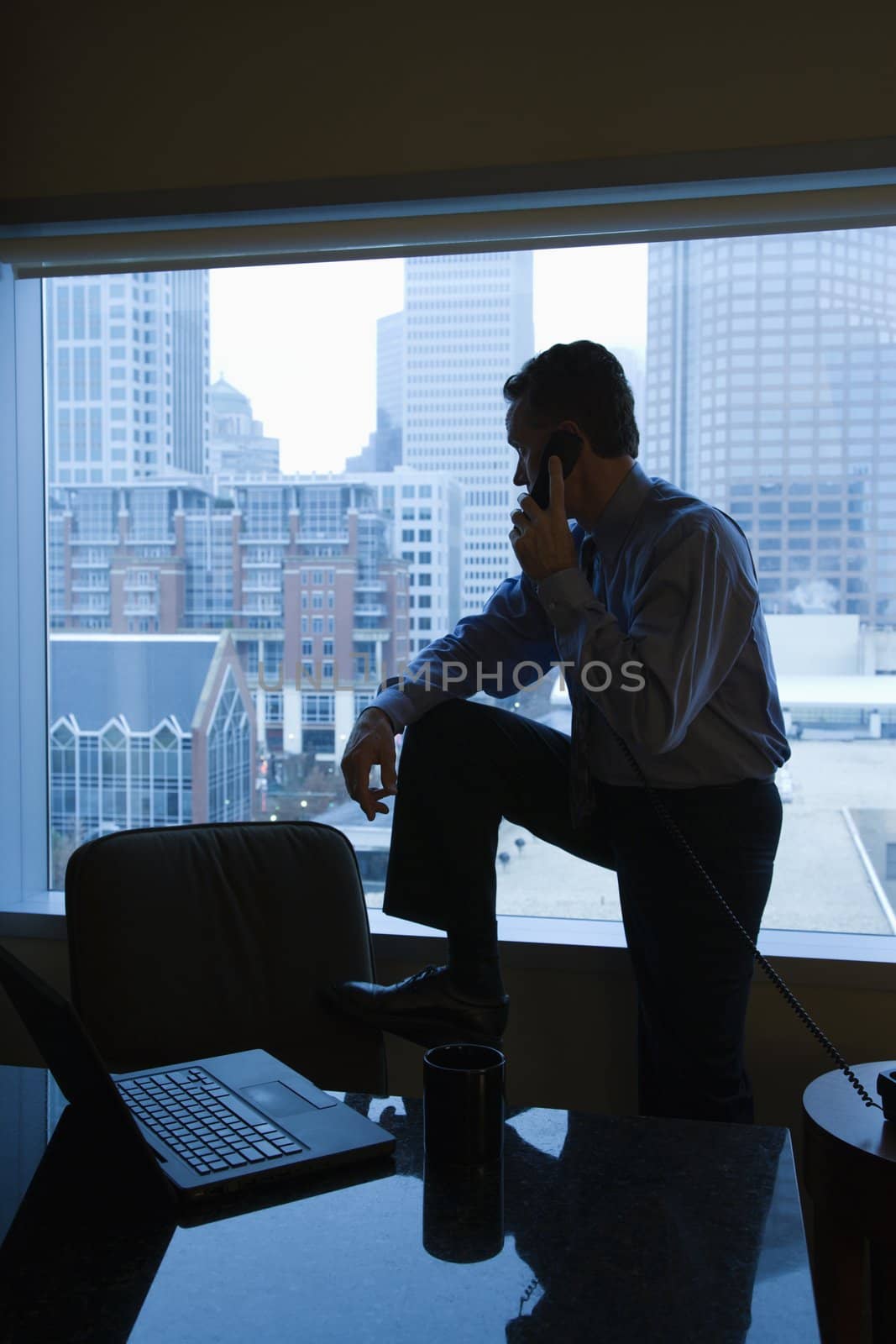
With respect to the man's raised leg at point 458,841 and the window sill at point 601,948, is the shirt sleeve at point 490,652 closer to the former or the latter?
the man's raised leg at point 458,841

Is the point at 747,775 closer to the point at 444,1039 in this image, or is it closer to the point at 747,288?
the point at 444,1039

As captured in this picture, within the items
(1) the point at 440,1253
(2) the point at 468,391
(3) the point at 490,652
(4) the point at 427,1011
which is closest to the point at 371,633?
(3) the point at 490,652

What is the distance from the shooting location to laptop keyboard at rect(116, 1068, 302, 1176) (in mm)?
1085

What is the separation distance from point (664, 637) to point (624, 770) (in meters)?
0.29

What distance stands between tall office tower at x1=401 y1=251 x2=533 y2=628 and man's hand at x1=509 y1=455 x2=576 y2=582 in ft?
1.90

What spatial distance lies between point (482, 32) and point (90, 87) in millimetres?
862

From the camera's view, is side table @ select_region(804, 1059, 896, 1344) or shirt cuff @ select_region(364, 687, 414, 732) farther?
shirt cuff @ select_region(364, 687, 414, 732)

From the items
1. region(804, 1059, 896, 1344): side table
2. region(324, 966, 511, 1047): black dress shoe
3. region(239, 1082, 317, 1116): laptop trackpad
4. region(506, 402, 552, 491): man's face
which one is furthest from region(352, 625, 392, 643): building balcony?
region(239, 1082, 317, 1116): laptop trackpad

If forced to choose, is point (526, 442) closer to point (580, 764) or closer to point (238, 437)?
point (580, 764)

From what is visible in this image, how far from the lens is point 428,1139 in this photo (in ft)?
3.65

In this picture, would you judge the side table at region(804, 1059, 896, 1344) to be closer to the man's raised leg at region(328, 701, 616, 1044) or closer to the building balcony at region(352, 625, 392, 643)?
the man's raised leg at region(328, 701, 616, 1044)

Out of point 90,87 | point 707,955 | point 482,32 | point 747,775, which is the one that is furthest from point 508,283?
point 707,955

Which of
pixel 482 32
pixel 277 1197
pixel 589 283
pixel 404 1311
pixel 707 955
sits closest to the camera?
pixel 404 1311

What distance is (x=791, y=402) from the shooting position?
2373 mm
